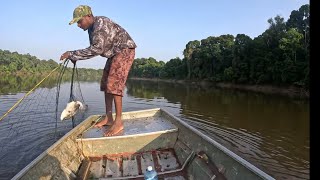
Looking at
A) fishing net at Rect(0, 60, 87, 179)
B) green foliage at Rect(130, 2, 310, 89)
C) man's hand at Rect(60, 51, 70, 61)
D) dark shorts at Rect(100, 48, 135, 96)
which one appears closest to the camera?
man's hand at Rect(60, 51, 70, 61)

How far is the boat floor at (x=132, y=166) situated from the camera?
4141 millimetres

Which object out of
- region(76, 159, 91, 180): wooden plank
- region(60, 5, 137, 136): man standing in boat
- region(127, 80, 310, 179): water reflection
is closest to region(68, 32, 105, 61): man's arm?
region(60, 5, 137, 136): man standing in boat

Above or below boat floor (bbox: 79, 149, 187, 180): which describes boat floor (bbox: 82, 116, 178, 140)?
above

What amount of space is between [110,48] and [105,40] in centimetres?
20

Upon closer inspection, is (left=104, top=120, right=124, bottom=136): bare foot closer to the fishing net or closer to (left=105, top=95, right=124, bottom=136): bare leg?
(left=105, top=95, right=124, bottom=136): bare leg

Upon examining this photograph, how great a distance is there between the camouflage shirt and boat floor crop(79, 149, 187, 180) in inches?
65.5

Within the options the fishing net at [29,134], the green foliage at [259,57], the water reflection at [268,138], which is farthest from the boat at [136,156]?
the green foliage at [259,57]

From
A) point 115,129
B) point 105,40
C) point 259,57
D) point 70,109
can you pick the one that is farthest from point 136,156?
point 259,57

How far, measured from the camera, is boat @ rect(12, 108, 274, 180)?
11.9ft

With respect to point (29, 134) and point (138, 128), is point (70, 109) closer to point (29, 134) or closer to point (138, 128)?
point (138, 128)

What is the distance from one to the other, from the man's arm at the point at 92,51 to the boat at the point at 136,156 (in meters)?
1.26

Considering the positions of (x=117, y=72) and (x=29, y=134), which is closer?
(x=117, y=72)

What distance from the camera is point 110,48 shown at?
4.78m
